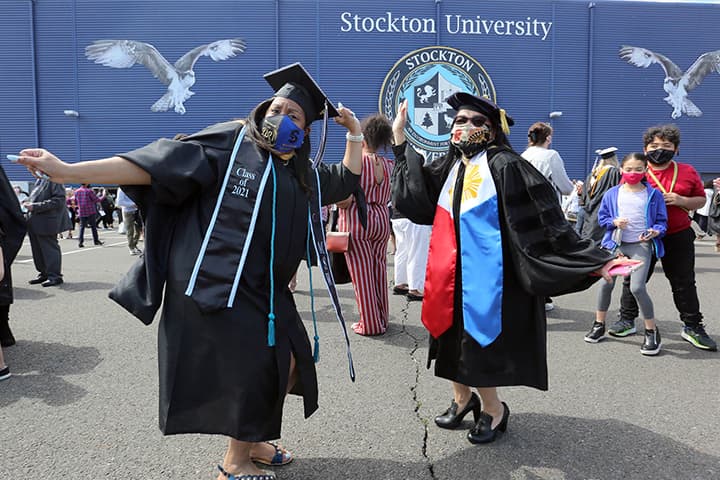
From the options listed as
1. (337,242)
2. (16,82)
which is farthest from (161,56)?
(337,242)

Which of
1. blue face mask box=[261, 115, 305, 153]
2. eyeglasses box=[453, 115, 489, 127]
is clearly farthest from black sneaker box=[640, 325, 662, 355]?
blue face mask box=[261, 115, 305, 153]

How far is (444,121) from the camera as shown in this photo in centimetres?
2211

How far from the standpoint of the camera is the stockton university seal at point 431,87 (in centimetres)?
2205

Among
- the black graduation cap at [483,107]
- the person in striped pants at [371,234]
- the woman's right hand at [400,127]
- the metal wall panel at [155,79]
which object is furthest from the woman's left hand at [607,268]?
the metal wall panel at [155,79]

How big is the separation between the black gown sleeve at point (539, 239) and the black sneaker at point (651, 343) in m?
2.23

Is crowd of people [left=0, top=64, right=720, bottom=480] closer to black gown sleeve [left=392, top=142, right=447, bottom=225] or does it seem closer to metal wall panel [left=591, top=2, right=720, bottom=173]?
black gown sleeve [left=392, top=142, right=447, bottom=225]

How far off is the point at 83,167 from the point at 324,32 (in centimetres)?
2293

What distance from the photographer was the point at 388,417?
3.21 meters

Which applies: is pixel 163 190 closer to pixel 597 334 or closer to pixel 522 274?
pixel 522 274

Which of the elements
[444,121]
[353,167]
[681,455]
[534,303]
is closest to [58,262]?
[353,167]

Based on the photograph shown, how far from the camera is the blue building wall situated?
22859mm

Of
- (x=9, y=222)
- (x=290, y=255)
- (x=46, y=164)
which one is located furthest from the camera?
(x=9, y=222)

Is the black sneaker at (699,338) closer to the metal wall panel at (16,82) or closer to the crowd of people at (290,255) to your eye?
the crowd of people at (290,255)

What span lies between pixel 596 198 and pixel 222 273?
5.23 m
